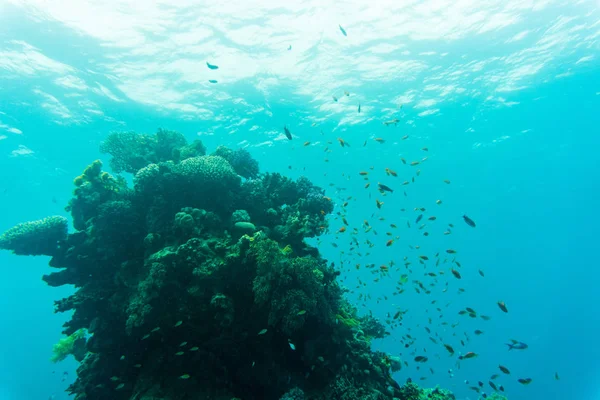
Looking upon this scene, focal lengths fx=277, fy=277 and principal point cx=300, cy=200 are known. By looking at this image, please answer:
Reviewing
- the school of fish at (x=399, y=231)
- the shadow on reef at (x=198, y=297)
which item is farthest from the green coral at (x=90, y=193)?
the school of fish at (x=399, y=231)

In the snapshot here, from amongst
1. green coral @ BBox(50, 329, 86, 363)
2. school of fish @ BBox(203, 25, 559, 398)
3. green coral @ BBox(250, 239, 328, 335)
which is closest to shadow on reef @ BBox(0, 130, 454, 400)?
green coral @ BBox(250, 239, 328, 335)

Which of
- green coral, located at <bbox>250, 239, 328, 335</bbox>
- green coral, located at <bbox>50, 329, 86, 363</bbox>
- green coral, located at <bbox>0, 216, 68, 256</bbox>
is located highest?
green coral, located at <bbox>0, 216, 68, 256</bbox>

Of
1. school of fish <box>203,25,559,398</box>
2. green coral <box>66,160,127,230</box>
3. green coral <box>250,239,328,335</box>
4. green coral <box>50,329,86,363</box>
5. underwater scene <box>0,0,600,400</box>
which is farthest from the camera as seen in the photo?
green coral <box>50,329,86,363</box>

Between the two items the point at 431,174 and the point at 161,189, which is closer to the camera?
the point at 161,189

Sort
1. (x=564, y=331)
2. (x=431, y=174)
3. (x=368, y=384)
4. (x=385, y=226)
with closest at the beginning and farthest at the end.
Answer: (x=368, y=384)
(x=431, y=174)
(x=385, y=226)
(x=564, y=331)

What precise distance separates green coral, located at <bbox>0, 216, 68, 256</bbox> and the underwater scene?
0.06 meters

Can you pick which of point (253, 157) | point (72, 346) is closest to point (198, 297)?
point (72, 346)

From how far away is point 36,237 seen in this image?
10242mm

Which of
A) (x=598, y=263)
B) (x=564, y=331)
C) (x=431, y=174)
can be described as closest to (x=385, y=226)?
(x=431, y=174)

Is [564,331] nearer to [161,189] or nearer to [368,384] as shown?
[368,384]

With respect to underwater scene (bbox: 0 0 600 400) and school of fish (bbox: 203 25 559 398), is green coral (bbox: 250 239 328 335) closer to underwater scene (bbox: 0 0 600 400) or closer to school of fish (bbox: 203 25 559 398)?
underwater scene (bbox: 0 0 600 400)

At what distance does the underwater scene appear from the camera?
725 cm

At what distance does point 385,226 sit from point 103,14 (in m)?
68.9

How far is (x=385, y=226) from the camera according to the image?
72.9 metres
